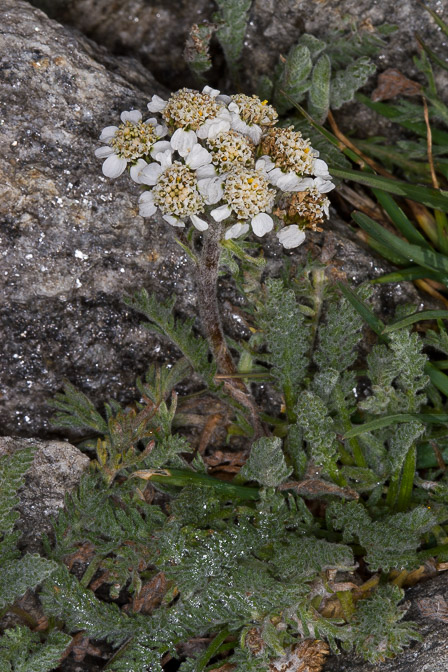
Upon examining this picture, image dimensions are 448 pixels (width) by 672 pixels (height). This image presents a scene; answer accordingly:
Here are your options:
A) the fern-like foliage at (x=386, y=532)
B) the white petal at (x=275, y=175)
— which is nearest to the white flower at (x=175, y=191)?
the white petal at (x=275, y=175)

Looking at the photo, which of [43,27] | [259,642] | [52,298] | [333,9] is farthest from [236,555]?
[333,9]

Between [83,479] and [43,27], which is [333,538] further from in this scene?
[43,27]

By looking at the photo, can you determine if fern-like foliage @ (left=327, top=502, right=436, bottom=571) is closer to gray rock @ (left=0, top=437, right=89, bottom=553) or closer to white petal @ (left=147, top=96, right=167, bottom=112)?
gray rock @ (left=0, top=437, right=89, bottom=553)

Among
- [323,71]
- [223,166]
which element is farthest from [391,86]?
[223,166]

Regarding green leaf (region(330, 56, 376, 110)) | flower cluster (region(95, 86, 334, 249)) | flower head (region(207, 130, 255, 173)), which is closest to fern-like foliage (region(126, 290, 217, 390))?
flower cluster (region(95, 86, 334, 249))

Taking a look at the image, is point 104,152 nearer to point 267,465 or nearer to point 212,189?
point 212,189

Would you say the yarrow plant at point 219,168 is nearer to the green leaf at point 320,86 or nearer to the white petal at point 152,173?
the white petal at point 152,173

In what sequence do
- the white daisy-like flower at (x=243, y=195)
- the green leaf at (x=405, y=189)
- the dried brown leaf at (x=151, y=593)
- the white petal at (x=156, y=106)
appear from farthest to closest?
the green leaf at (x=405, y=189), the dried brown leaf at (x=151, y=593), the white petal at (x=156, y=106), the white daisy-like flower at (x=243, y=195)
